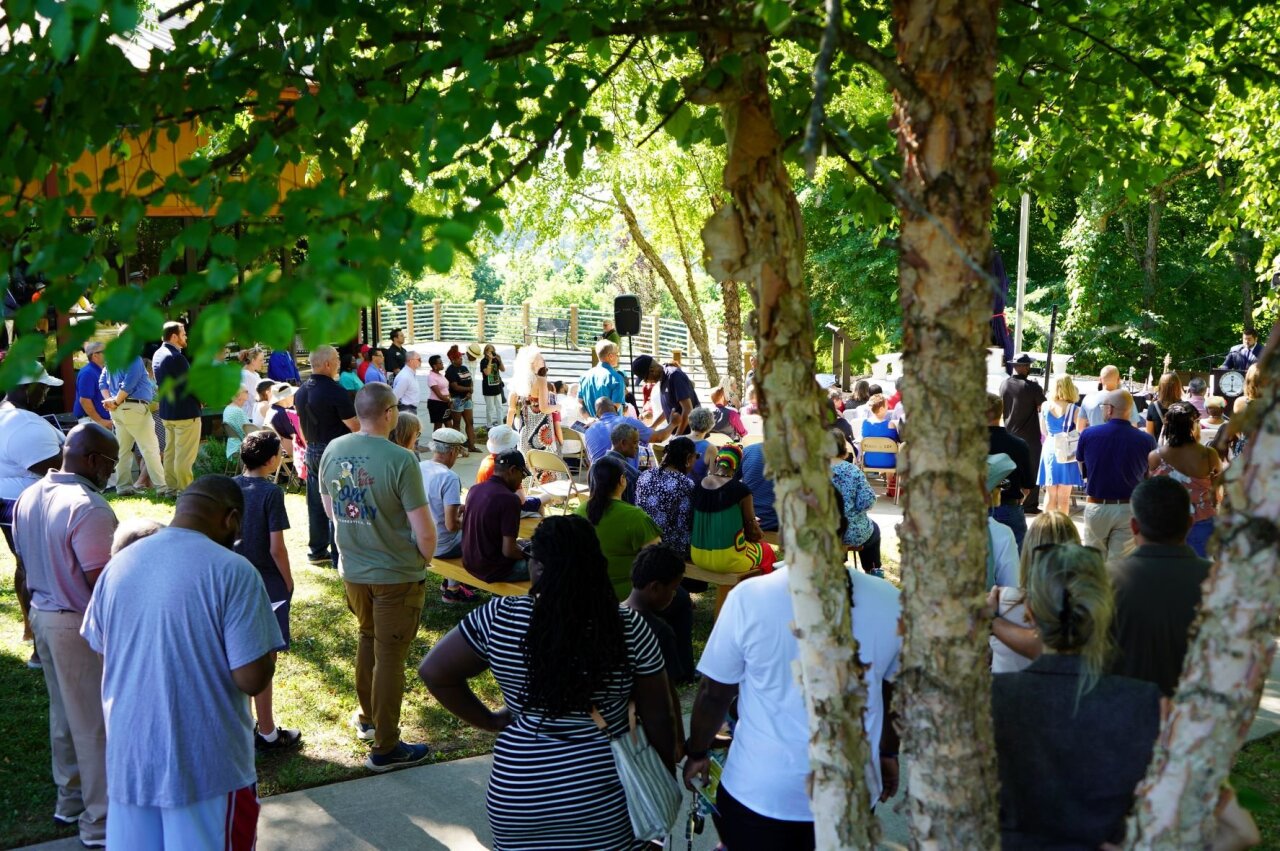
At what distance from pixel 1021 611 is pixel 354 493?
10.5ft

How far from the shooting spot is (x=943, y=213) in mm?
2127

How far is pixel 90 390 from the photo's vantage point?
12.3m

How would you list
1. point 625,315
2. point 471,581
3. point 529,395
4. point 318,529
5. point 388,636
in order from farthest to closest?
point 625,315, point 529,395, point 318,529, point 471,581, point 388,636

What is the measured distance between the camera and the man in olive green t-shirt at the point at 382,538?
564 centimetres

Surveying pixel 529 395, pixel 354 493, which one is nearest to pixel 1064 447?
pixel 529 395

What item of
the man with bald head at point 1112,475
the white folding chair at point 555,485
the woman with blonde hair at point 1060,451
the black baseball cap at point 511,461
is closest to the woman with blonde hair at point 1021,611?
the black baseball cap at point 511,461

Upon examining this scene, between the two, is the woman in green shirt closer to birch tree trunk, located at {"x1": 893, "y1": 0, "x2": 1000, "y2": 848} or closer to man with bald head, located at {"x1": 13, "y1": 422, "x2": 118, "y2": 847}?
man with bald head, located at {"x1": 13, "y1": 422, "x2": 118, "y2": 847}

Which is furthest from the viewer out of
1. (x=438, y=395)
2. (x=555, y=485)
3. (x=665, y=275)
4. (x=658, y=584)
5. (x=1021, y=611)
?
(x=665, y=275)

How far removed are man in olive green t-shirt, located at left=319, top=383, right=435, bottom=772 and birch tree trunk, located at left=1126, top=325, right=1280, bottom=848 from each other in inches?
167

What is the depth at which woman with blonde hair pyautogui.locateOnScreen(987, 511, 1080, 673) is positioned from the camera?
161 inches

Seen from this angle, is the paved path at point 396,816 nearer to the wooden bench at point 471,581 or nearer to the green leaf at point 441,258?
the wooden bench at point 471,581

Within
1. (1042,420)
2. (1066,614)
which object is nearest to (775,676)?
(1066,614)

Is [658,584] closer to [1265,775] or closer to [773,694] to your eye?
[773,694]

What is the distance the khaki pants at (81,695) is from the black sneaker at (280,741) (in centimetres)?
113
